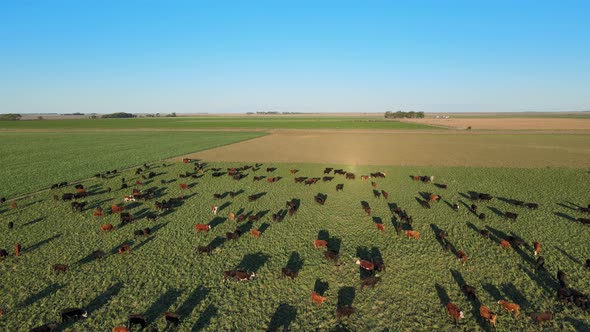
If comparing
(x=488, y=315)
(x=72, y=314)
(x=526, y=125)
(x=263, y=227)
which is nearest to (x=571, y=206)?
(x=488, y=315)

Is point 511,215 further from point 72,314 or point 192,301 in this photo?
point 72,314

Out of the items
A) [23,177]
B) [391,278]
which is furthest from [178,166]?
[391,278]

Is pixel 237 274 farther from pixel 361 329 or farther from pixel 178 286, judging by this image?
pixel 361 329

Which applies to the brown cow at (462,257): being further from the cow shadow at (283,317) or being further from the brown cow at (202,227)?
the brown cow at (202,227)

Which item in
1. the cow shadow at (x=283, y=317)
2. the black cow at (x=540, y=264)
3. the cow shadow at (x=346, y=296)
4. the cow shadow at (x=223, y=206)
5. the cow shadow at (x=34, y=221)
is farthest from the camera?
the cow shadow at (x=223, y=206)

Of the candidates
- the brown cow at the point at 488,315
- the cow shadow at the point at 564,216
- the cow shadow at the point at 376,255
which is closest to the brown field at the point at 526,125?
the cow shadow at the point at 564,216

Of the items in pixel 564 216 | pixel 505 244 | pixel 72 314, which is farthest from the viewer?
pixel 564 216
